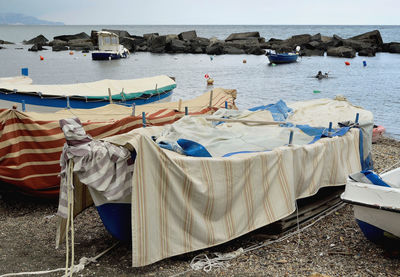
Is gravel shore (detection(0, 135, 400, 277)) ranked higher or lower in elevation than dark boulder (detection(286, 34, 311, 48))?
lower

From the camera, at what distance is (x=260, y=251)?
5.71 meters

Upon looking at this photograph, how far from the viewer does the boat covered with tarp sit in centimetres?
477

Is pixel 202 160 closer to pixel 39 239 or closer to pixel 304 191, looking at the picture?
pixel 304 191

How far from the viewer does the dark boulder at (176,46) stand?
63.0 m

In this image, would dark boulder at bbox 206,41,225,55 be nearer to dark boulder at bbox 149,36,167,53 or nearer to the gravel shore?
dark boulder at bbox 149,36,167,53

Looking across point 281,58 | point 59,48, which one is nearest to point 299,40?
point 281,58

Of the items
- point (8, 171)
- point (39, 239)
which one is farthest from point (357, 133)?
point (8, 171)

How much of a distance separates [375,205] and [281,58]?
4208 centimetres

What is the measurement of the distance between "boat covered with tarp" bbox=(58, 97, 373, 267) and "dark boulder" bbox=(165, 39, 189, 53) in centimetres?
5766

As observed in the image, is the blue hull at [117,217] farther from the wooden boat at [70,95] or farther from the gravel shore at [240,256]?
the wooden boat at [70,95]

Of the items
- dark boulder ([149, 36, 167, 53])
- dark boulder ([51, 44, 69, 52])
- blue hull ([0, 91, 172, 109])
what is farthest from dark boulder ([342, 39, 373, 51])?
blue hull ([0, 91, 172, 109])

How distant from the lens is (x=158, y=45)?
6369cm

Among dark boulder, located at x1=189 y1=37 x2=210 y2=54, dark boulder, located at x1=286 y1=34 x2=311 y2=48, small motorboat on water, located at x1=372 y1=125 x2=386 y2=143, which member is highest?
dark boulder, located at x1=286 y1=34 x2=311 y2=48

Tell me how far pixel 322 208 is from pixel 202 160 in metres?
2.89
